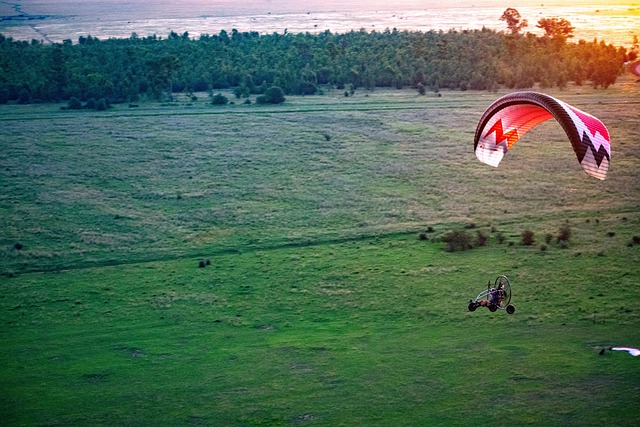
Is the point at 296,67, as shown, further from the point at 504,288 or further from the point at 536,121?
the point at 504,288

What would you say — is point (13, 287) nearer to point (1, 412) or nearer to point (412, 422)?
point (1, 412)

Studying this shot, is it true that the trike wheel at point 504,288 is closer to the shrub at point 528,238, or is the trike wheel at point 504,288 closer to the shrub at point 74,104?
the shrub at point 528,238

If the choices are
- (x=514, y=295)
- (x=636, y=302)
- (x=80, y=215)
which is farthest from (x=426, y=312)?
(x=80, y=215)

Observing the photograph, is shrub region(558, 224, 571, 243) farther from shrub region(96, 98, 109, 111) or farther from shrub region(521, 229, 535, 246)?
shrub region(96, 98, 109, 111)

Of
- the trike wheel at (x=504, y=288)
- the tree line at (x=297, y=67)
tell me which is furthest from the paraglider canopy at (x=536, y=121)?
the tree line at (x=297, y=67)

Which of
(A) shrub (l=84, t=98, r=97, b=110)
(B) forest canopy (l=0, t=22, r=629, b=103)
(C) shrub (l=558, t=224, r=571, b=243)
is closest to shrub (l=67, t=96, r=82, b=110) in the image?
(A) shrub (l=84, t=98, r=97, b=110)

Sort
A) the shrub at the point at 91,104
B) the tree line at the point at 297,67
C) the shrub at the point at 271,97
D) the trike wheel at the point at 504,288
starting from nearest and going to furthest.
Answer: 1. the trike wheel at the point at 504,288
2. the shrub at the point at 91,104
3. the shrub at the point at 271,97
4. the tree line at the point at 297,67

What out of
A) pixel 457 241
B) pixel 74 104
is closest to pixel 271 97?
pixel 74 104
